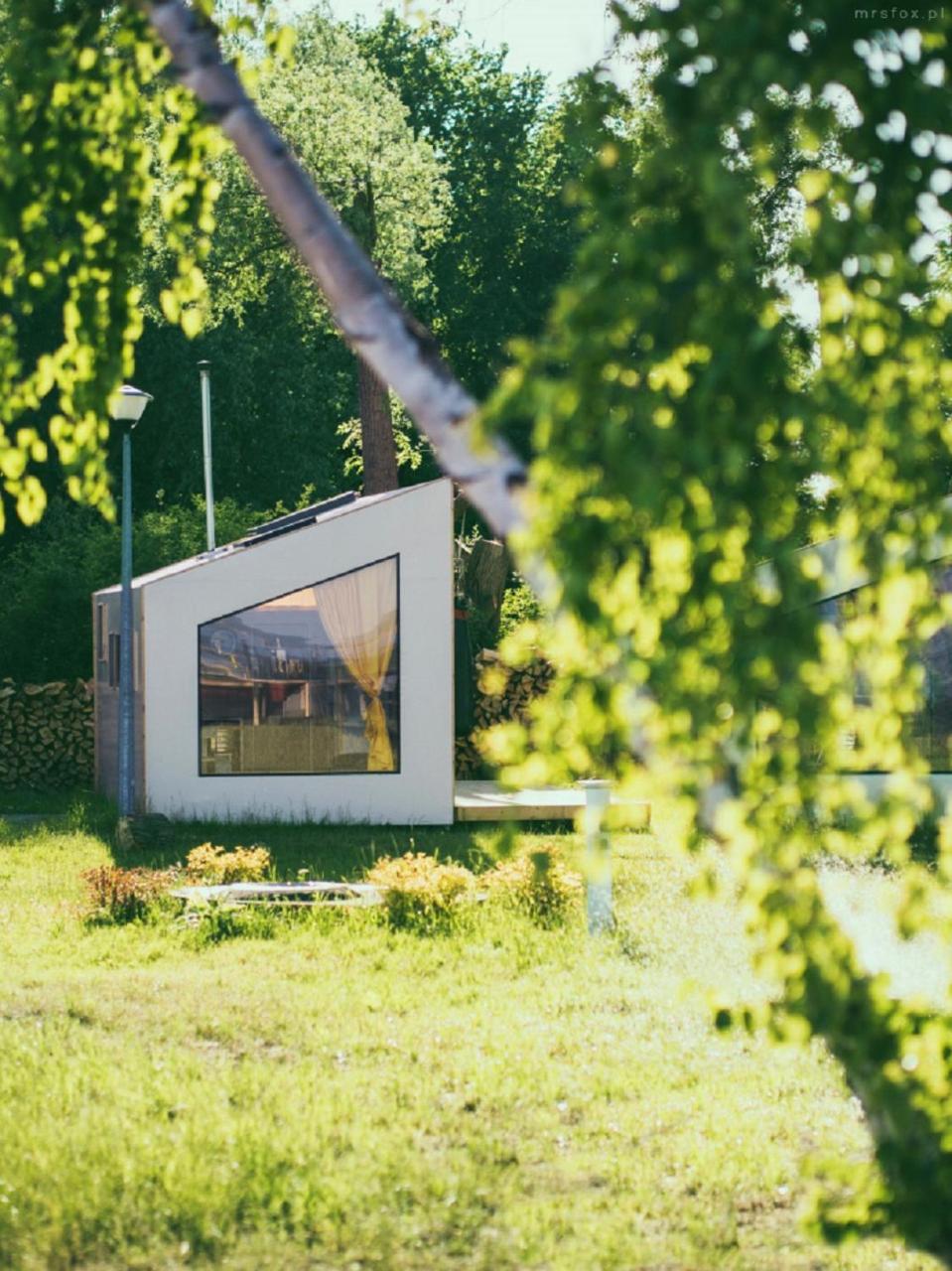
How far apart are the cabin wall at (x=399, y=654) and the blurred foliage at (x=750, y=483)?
37.0 ft

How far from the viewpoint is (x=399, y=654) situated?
45.6 ft

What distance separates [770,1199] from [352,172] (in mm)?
21302

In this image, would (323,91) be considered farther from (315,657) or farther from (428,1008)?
(428,1008)

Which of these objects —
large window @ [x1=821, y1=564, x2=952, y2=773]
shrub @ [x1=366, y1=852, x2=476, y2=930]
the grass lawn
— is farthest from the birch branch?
large window @ [x1=821, y1=564, x2=952, y2=773]

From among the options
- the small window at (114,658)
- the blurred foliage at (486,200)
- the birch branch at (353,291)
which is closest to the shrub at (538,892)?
the birch branch at (353,291)

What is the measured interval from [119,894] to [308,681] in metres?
4.92

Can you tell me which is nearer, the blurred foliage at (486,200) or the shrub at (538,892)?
the shrub at (538,892)

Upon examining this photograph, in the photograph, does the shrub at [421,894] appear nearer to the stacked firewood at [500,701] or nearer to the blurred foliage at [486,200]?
the stacked firewood at [500,701]

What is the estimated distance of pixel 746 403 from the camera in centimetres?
219

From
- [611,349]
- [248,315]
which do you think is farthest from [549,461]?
[248,315]

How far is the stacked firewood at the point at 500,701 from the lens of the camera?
17969mm

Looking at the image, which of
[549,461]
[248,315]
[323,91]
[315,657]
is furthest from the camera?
[248,315]

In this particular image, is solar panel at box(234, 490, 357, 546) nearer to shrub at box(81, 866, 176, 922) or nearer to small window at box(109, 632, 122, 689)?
small window at box(109, 632, 122, 689)

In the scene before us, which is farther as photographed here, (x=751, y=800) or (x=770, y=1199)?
(x=770, y=1199)
